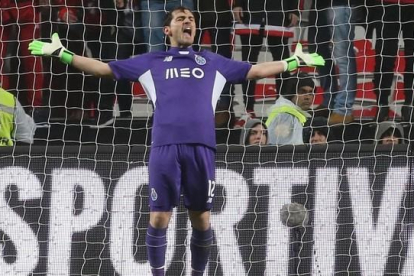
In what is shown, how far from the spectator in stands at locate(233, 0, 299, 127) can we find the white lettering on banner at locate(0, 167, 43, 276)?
6.98ft

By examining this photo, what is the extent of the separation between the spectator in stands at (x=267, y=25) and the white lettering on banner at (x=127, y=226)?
1.64 meters

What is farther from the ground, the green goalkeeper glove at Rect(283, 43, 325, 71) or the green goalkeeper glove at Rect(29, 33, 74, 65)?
the green goalkeeper glove at Rect(283, 43, 325, 71)

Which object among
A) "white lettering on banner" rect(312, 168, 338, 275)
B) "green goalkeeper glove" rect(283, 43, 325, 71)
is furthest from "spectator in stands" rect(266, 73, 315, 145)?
"green goalkeeper glove" rect(283, 43, 325, 71)

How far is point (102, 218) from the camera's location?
844 centimetres

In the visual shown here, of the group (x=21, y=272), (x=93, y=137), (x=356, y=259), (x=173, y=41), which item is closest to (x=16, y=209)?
(x=21, y=272)

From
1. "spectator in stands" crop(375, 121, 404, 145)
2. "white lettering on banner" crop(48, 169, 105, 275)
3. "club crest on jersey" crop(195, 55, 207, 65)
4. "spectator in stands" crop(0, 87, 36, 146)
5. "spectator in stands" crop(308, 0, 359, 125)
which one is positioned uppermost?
"spectator in stands" crop(308, 0, 359, 125)

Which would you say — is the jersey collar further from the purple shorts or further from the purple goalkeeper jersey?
the purple shorts

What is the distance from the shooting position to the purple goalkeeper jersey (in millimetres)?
7309

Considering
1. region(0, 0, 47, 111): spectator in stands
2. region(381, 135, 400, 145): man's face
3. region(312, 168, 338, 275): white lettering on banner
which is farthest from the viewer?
region(0, 0, 47, 111): spectator in stands

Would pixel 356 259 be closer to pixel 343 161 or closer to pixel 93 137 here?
pixel 343 161

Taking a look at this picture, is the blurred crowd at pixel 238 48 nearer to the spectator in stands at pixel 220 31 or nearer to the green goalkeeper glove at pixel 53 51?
the spectator in stands at pixel 220 31

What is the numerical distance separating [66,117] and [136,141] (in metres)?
0.68

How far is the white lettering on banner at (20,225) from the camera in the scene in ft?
27.6

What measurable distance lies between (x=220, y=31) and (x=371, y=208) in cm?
218
